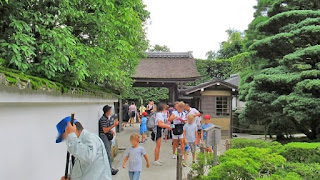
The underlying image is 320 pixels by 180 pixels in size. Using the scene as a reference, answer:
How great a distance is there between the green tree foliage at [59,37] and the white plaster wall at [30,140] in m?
0.62

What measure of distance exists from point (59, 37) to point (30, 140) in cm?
171

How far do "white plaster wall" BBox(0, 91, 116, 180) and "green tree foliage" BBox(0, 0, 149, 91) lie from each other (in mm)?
623

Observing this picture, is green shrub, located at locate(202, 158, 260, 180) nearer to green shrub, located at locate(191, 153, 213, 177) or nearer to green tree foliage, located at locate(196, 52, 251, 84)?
green shrub, located at locate(191, 153, 213, 177)

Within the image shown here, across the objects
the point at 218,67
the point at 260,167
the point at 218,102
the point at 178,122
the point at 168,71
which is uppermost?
the point at 218,67

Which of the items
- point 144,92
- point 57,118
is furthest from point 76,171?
point 144,92

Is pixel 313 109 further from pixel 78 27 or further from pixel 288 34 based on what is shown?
pixel 78 27

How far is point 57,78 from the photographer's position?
5027 millimetres

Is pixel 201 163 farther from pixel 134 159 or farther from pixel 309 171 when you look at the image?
pixel 309 171

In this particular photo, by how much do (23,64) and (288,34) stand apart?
382 inches

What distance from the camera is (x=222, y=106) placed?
17.2 meters

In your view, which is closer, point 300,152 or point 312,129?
point 300,152

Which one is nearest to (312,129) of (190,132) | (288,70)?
(288,70)

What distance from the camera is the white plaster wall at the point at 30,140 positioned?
2869mm

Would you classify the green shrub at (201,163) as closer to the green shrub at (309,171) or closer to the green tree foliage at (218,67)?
the green shrub at (309,171)
